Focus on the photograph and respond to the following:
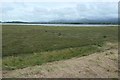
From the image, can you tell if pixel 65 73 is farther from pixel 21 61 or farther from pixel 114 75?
pixel 21 61

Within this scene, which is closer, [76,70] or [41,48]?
[76,70]

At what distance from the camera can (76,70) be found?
57.5 ft

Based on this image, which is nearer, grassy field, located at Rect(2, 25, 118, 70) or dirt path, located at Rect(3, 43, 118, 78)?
dirt path, located at Rect(3, 43, 118, 78)

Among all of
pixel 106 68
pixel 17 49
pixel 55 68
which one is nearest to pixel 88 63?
pixel 106 68

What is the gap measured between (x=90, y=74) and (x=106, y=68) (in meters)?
2.55

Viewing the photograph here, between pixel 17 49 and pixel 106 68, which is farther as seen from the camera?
pixel 17 49

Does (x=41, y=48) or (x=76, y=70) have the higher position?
(x=41, y=48)

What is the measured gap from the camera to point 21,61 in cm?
2031

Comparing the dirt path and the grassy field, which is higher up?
the grassy field

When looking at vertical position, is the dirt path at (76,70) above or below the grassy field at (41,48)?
below

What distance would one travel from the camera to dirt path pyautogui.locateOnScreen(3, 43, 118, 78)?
15.8 m

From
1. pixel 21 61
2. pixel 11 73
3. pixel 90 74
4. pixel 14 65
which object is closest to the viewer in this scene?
pixel 11 73

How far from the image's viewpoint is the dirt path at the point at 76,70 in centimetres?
1585

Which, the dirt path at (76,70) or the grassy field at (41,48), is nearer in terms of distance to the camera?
the dirt path at (76,70)
